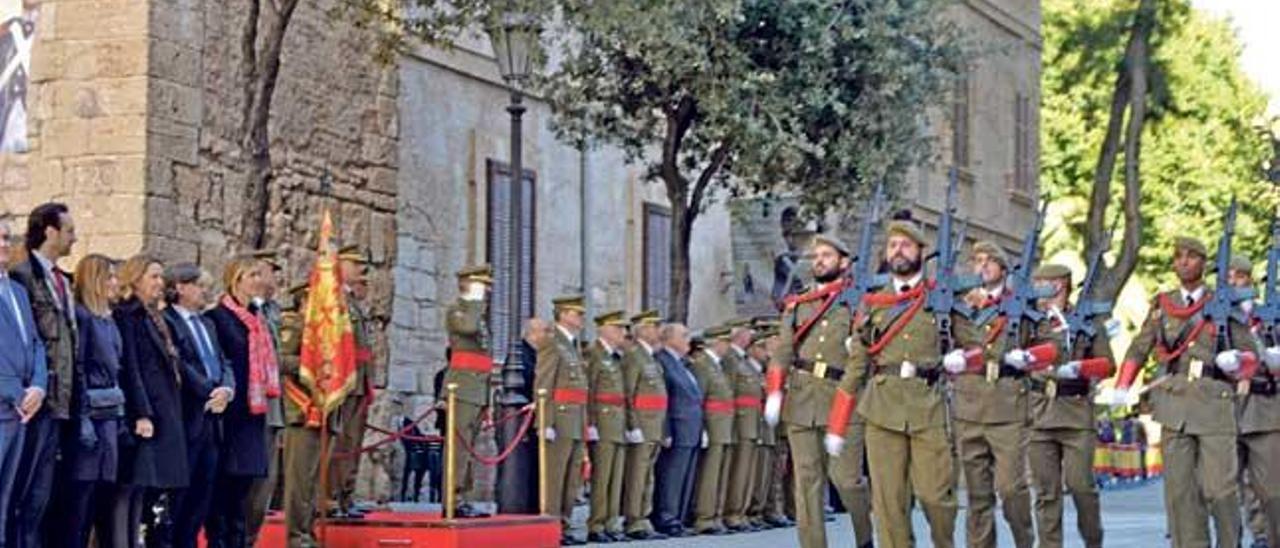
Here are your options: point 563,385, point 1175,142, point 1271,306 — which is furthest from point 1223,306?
point 1175,142

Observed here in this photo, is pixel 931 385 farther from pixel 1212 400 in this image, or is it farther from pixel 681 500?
pixel 681 500

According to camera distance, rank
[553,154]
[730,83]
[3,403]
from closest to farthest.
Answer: [3,403] < [730,83] < [553,154]

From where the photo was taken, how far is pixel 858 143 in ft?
88.2

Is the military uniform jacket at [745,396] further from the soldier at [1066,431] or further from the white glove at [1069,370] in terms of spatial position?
the white glove at [1069,370]

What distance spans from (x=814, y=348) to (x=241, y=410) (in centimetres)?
359

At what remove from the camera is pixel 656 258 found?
106 ft

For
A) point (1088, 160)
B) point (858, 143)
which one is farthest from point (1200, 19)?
point (858, 143)

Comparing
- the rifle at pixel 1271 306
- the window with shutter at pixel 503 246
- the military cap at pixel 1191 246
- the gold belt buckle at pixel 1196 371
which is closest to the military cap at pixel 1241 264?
the rifle at pixel 1271 306

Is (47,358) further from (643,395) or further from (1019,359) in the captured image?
(643,395)

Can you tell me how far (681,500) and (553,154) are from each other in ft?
21.9

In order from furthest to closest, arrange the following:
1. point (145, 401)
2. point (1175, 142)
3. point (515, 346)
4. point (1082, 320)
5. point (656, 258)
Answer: point (1175, 142), point (656, 258), point (515, 346), point (1082, 320), point (145, 401)

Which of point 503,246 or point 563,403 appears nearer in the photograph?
point 563,403

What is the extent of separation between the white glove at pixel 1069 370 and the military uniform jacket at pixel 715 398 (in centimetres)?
587

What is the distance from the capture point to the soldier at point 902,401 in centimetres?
1591
